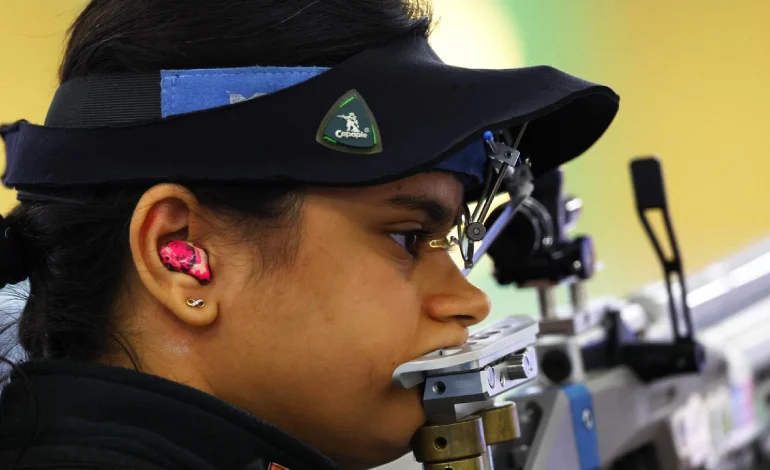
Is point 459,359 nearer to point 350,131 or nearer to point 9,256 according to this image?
point 350,131

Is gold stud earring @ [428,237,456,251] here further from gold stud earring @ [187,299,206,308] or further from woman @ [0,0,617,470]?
gold stud earring @ [187,299,206,308]

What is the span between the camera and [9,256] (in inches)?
28.6

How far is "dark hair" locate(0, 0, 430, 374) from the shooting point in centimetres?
70

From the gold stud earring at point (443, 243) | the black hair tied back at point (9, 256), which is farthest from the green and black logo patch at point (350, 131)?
the black hair tied back at point (9, 256)

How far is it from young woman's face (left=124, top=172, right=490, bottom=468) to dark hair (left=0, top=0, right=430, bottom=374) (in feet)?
0.11

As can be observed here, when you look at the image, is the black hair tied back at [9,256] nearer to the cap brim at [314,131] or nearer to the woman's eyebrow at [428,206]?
the cap brim at [314,131]

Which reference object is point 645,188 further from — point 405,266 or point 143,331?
point 143,331

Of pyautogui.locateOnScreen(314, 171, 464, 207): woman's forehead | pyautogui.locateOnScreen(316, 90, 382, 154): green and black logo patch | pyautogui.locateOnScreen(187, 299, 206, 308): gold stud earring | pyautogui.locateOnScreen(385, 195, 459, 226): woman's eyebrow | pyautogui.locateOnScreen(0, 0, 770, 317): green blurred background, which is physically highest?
pyautogui.locateOnScreen(0, 0, 770, 317): green blurred background

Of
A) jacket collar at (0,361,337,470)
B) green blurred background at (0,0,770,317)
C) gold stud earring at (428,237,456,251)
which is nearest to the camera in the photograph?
jacket collar at (0,361,337,470)

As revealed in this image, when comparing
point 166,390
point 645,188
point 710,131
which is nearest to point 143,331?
point 166,390

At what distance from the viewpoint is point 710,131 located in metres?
2.87

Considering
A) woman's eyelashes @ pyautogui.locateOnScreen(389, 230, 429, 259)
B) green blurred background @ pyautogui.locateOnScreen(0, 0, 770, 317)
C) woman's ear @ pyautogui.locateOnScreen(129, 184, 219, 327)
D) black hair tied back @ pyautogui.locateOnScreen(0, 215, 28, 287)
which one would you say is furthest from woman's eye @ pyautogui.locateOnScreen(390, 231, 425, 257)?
green blurred background @ pyautogui.locateOnScreen(0, 0, 770, 317)

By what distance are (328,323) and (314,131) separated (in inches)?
4.9

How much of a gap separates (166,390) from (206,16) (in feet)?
0.82
